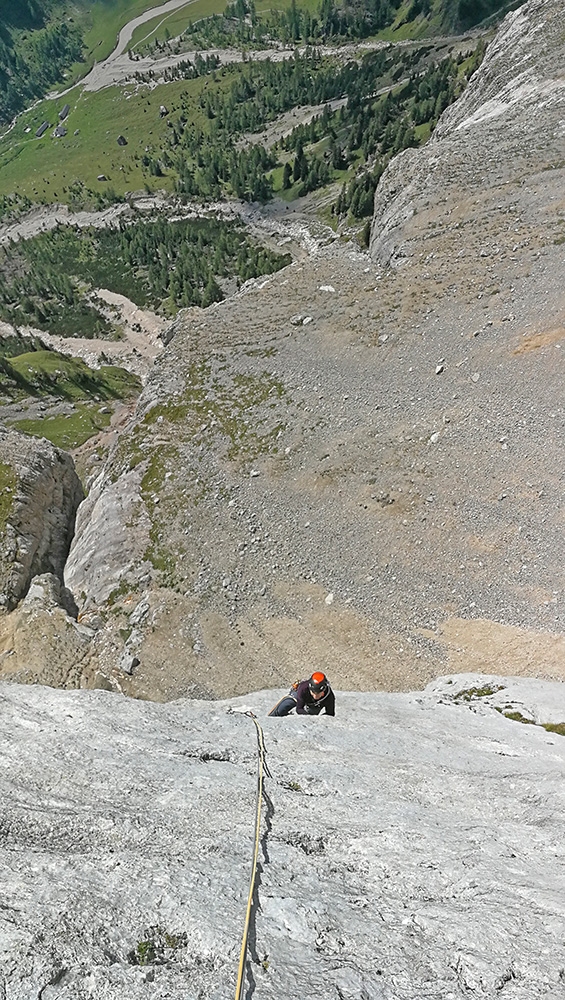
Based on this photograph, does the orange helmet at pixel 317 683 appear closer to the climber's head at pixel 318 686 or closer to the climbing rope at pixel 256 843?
the climber's head at pixel 318 686

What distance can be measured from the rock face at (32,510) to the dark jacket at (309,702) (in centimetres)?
2241

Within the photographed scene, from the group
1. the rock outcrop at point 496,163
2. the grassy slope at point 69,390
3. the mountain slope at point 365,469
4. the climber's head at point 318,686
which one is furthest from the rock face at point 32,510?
the rock outcrop at point 496,163

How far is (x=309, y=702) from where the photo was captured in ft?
53.0

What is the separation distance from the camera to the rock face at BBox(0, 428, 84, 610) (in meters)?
33.0

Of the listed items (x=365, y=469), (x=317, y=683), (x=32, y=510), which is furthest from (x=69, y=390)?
(x=317, y=683)

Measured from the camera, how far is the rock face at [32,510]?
33.0 m

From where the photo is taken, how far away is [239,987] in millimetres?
6312

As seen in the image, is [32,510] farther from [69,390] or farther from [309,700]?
[69,390]

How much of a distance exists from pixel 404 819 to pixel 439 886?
1.94 meters

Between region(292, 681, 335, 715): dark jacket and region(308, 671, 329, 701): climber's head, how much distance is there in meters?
0.28

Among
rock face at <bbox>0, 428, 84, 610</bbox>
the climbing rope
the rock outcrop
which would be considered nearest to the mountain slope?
the rock outcrop

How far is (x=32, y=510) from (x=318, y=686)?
1217 inches

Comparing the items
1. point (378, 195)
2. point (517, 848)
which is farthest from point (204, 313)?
point (517, 848)

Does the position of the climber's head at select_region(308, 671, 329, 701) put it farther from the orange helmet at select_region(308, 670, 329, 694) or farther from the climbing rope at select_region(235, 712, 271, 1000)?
the climbing rope at select_region(235, 712, 271, 1000)
